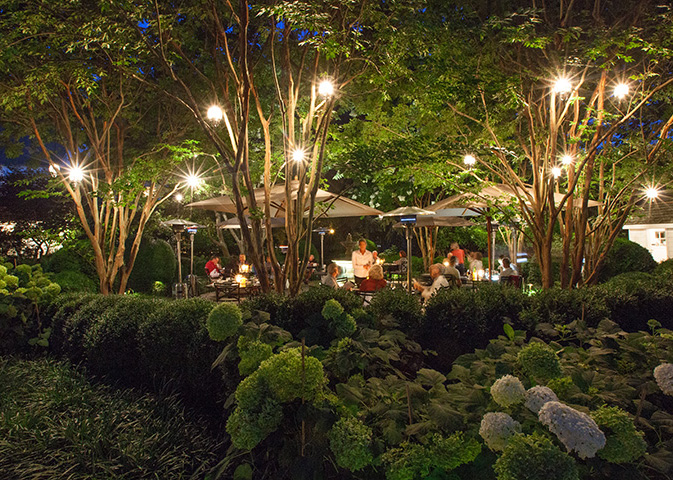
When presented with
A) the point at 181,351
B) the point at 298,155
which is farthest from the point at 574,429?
the point at 298,155

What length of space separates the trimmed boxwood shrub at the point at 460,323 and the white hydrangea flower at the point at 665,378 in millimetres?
1826

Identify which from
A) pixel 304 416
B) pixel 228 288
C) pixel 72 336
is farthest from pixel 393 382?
pixel 228 288

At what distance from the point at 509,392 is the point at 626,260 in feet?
42.8

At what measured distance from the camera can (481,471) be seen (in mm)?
1867

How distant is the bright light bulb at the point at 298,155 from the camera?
6.23 metres

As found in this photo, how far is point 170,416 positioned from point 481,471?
8.85 feet

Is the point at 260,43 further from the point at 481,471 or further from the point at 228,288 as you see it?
the point at 481,471

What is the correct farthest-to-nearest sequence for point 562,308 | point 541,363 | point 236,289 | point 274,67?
point 236,289 → point 274,67 → point 562,308 → point 541,363

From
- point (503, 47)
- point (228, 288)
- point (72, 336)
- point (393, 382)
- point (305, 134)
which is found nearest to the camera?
point (393, 382)

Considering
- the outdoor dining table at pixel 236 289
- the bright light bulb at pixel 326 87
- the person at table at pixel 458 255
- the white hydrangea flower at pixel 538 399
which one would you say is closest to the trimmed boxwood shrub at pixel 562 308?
the white hydrangea flower at pixel 538 399

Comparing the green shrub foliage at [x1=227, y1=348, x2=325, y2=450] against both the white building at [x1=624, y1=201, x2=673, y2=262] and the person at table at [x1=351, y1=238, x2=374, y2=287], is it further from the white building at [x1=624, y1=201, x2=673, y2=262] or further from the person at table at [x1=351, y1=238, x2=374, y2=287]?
the white building at [x1=624, y1=201, x2=673, y2=262]

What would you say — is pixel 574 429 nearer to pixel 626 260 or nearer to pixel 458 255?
pixel 458 255

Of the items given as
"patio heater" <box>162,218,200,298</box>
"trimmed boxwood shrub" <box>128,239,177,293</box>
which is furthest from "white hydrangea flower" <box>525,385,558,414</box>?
"trimmed boxwood shrub" <box>128,239,177,293</box>

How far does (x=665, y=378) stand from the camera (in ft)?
7.10
